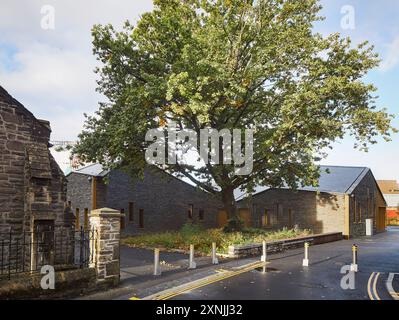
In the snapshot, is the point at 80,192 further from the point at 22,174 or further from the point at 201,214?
the point at 22,174

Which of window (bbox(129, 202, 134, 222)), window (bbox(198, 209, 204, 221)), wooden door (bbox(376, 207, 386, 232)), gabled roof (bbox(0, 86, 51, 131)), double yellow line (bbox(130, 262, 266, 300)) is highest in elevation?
gabled roof (bbox(0, 86, 51, 131))

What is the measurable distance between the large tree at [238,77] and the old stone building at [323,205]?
12.2 metres

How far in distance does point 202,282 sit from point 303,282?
3.57 m

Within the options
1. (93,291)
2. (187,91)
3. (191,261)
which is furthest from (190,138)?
(93,291)

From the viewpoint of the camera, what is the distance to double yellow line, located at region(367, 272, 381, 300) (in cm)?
1048

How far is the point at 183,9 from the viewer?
20.7 metres

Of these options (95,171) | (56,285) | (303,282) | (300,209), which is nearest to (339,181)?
(300,209)

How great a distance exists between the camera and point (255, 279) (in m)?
12.6

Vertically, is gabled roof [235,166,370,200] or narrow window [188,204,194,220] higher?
gabled roof [235,166,370,200]

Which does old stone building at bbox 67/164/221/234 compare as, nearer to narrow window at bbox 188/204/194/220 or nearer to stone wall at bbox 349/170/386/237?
narrow window at bbox 188/204/194/220

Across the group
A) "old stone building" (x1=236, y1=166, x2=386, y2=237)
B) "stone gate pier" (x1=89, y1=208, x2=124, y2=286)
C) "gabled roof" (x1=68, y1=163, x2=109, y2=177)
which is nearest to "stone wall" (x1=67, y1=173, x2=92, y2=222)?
"gabled roof" (x1=68, y1=163, x2=109, y2=177)

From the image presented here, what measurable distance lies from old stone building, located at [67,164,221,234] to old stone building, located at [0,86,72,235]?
1106cm

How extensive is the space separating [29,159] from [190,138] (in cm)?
1091
